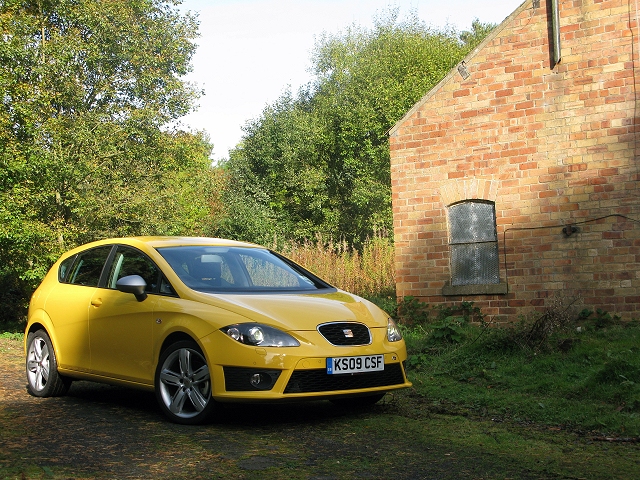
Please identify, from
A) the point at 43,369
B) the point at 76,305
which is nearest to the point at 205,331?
the point at 76,305

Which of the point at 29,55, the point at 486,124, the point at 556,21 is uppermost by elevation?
the point at 29,55

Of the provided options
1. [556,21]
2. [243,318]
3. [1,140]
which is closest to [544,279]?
[556,21]

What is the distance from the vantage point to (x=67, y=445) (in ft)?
18.8

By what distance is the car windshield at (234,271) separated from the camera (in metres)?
7.17

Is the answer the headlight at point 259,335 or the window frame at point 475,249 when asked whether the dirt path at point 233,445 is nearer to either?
the headlight at point 259,335

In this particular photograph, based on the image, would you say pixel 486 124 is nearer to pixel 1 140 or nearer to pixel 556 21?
pixel 556 21

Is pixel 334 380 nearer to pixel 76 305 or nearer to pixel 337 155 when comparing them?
pixel 76 305

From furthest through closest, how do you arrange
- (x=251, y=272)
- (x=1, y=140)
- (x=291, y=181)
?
(x=291, y=181) < (x=1, y=140) < (x=251, y=272)

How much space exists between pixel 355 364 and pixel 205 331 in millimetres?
1254

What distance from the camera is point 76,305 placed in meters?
8.05

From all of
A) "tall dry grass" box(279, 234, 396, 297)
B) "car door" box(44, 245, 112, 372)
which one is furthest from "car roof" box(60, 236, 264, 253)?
"tall dry grass" box(279, 234, 396, 297)

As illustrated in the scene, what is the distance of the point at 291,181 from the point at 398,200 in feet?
94.9

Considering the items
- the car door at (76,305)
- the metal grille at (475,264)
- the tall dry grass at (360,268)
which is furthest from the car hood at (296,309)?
the tall dry grass at (360,268)

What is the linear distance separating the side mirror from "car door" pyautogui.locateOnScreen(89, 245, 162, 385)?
68 mm
